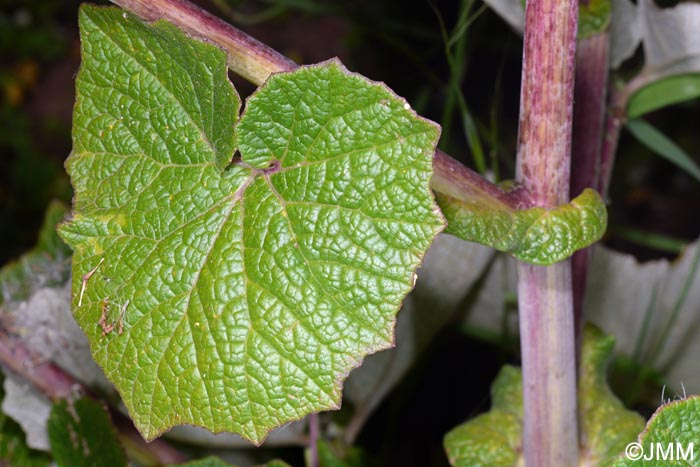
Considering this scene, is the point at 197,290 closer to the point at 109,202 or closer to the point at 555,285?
the point at 109,202

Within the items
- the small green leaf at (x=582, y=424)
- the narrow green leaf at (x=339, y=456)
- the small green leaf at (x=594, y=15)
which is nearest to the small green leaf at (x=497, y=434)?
the small green leaf at (x=582, y=424)

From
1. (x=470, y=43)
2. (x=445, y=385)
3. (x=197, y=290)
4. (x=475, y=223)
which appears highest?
(x=470, y=43)

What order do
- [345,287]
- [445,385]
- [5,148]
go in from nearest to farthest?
[345,287]
[445,385]
[5,148]

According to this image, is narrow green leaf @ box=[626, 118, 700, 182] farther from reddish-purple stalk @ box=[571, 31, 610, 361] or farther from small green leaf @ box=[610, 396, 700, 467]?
small green leaf @ box=[610, 396, 700, 467]

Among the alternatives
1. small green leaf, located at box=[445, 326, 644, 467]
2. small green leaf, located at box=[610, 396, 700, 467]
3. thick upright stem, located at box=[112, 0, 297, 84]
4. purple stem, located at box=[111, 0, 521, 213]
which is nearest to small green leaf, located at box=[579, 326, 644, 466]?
small green leaf, located at box=[445, 326, 644, 467]

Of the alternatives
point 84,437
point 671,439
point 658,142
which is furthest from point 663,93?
point 84,437

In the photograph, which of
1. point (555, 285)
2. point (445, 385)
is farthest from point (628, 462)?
point (445, 385)

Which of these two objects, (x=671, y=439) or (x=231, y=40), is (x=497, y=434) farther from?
(x=231, y=40)
